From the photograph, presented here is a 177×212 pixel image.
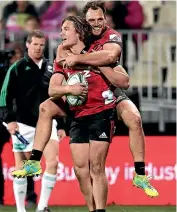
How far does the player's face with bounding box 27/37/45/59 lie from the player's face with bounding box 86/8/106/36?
2342 mm

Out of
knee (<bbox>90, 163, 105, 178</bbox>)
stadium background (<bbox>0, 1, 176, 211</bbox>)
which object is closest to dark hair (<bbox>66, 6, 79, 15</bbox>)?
stadium background (<bbox>0, 1, 176, 211</bbox>)

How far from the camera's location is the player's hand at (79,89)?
11859mm

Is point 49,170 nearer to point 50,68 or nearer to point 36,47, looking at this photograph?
point 50,68

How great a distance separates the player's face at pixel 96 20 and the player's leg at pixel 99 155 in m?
0.93

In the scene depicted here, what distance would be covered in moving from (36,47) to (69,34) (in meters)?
2.47

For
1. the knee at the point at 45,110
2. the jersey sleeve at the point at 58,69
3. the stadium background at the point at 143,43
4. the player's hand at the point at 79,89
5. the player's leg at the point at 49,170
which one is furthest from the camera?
the stadium background at the point at 143,43

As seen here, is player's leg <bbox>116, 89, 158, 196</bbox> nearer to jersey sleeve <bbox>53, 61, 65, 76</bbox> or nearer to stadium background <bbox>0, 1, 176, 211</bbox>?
jersey sleeve <bbox>53, 61, 65, 76</bbox>

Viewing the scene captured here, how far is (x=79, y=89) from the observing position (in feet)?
38.9

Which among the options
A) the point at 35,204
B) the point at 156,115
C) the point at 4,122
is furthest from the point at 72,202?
the point at 156,115

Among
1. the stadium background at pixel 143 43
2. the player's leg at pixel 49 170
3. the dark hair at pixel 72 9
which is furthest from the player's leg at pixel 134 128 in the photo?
the dark hair at pixel 72 9

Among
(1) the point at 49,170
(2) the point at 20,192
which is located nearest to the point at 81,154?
(1) the point at 49,170

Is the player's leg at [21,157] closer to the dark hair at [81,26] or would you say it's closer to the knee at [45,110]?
the knee at [45,110]

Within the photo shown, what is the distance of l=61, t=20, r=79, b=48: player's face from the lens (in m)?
12.1

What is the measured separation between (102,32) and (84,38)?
9.6 inches
